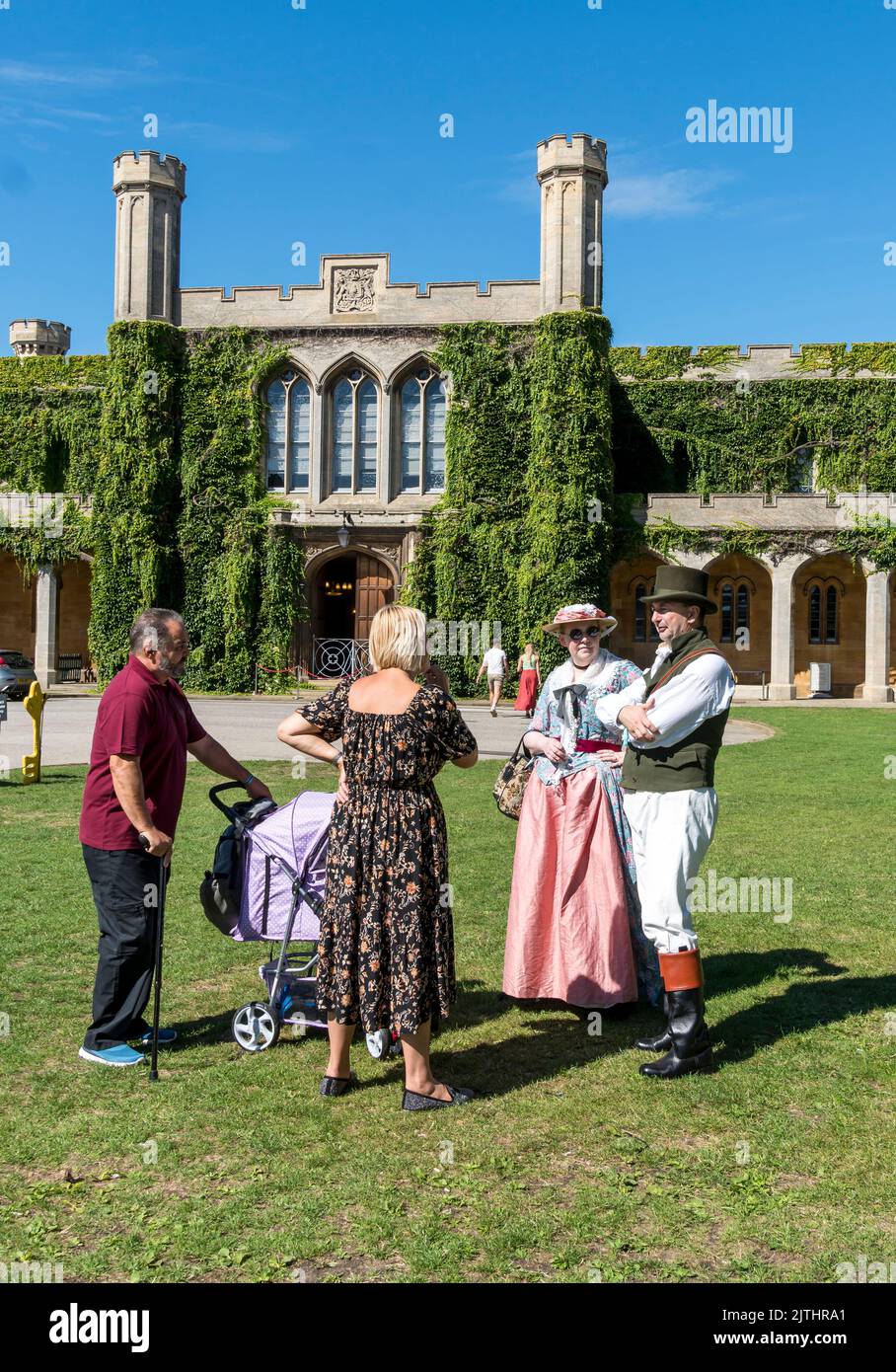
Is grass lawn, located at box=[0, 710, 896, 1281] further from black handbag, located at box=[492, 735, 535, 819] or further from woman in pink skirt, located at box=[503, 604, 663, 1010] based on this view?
black handbag, located at box=[492, 735, 535, 819]

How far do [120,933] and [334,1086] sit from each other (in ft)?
3.93

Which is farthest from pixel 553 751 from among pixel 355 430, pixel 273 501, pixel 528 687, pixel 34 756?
pixel 355 430

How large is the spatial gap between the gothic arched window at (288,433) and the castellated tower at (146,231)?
3.59m

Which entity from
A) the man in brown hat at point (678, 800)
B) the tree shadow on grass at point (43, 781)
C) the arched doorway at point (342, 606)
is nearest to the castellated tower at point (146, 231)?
the arched doorway at point (342, 606)

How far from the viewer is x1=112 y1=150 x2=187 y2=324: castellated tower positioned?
1197 inches

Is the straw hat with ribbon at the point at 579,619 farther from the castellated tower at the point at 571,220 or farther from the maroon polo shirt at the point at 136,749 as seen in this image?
the castellated tower at the point at 571,220

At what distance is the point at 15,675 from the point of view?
27.0 m

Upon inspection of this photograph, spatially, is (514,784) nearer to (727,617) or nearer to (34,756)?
(34,756)

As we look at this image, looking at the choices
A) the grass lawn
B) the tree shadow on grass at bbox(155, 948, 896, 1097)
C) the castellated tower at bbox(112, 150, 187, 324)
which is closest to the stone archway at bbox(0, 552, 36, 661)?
the castellated tower at bbox(112, 150, 187, 324)

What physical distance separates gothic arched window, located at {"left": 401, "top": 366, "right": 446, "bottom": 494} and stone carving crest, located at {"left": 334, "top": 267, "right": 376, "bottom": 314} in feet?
7.72

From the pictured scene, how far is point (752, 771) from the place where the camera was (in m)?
15.2

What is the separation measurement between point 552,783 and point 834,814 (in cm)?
677
